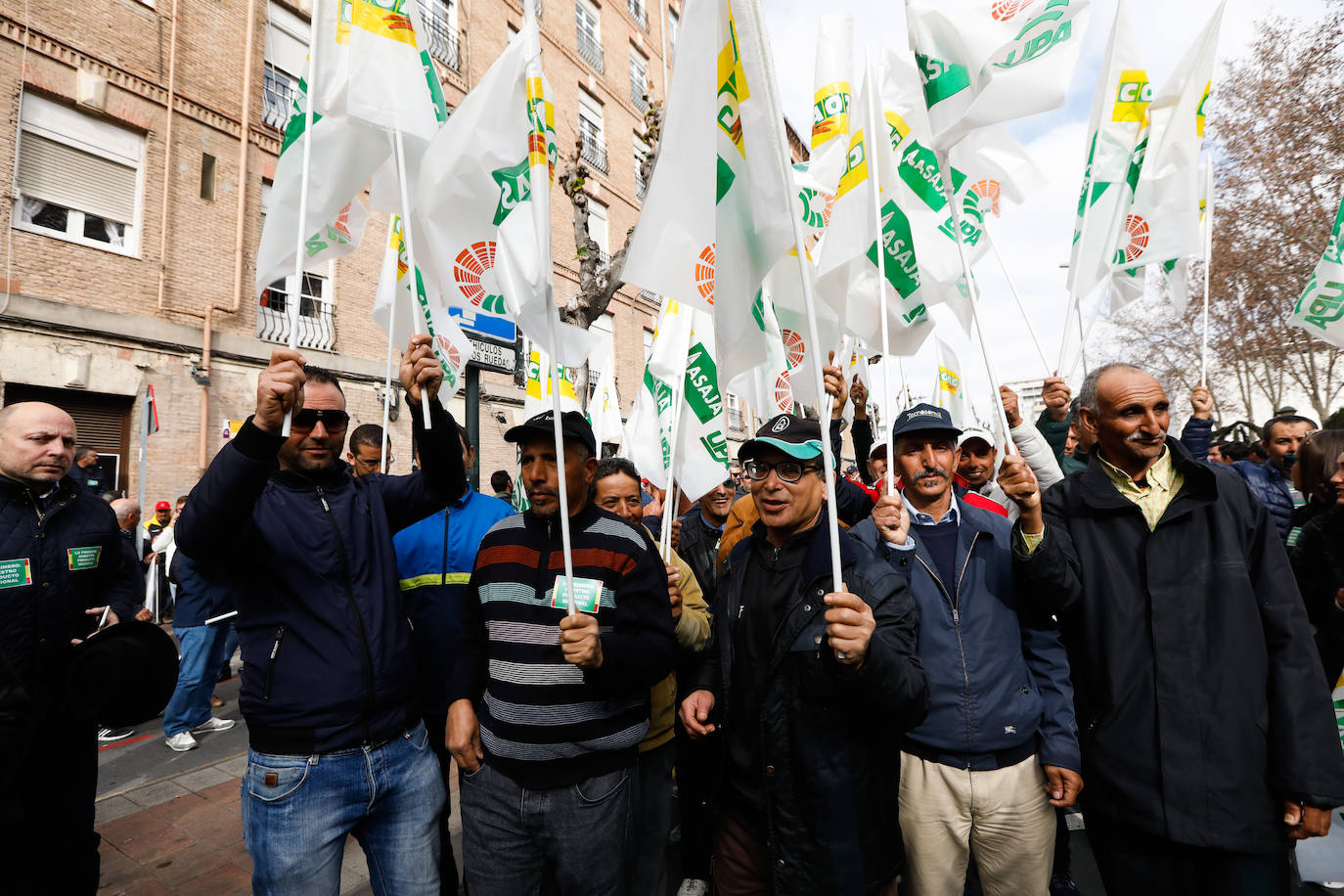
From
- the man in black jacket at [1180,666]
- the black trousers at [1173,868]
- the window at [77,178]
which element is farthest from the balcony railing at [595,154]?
the black trousers at [1173,868]

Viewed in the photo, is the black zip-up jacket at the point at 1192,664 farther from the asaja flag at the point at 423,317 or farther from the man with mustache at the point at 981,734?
the asaja flag at the point at 423,317

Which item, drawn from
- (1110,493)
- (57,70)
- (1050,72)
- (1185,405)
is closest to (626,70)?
(57,70)

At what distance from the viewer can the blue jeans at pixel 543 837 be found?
7.16ft

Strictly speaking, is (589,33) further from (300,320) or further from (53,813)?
(53,813)

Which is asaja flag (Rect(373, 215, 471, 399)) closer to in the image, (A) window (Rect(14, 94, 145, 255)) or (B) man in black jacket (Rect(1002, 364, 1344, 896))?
(B) man in black jacket (Rect(1002, 364, 1344, 896))

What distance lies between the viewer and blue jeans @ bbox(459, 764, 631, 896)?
86.0 inches

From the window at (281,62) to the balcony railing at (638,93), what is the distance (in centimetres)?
1117

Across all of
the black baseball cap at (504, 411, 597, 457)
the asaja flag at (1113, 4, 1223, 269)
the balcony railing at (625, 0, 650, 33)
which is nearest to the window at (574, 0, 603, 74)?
the balcony railing at (625, 0, 650, 33)

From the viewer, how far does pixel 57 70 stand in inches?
351

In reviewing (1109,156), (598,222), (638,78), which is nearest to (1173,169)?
(1109,156)

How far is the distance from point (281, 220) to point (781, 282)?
7.23ft

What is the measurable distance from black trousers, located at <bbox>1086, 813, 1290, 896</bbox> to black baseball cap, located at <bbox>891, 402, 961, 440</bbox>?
149 centimetres

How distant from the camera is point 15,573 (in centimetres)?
264

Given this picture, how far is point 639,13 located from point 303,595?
82.8 ft
